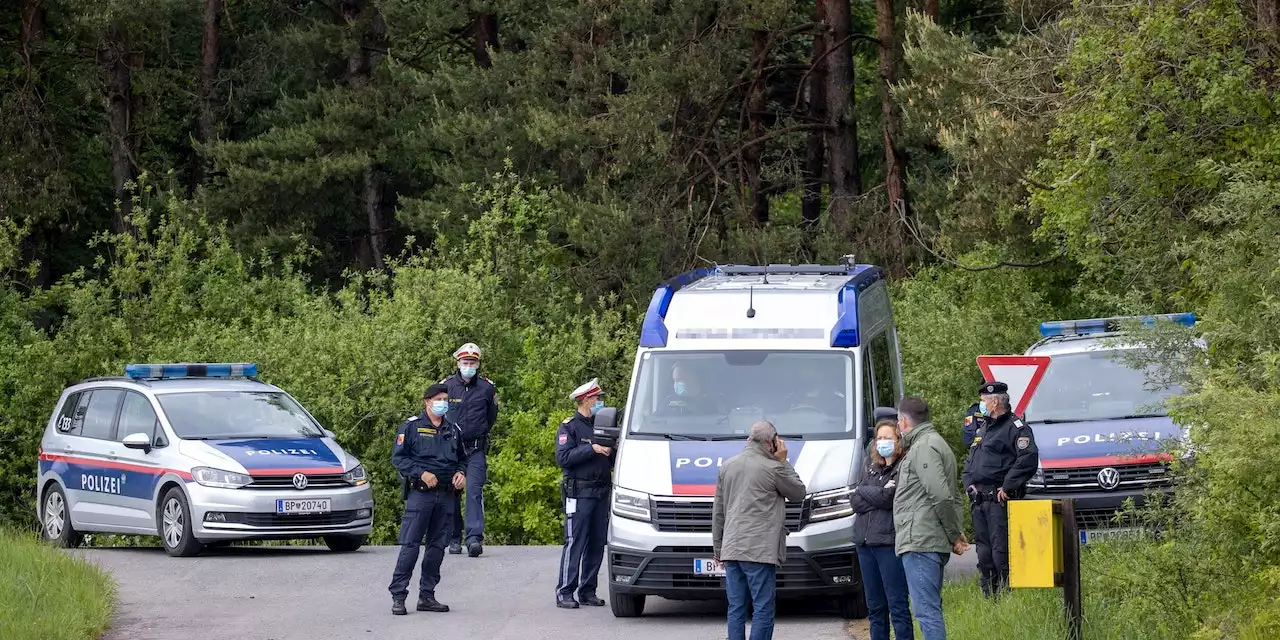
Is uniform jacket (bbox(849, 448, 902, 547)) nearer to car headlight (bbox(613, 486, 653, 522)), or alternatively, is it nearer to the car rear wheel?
car headlight (bbox(613, 486, 653, 522))

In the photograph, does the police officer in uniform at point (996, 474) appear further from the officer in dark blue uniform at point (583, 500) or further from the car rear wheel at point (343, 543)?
the car rear wheel at point (343, 543)

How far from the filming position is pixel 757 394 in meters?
13.2

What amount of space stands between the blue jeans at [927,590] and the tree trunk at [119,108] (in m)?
31.2

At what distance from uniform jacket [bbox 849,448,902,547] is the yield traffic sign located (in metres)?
2.01

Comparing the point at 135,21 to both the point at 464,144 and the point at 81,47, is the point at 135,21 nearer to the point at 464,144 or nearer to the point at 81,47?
the point at 81,47

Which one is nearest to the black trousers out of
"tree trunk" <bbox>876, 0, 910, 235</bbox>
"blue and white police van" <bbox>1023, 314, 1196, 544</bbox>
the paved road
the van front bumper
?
"blue and white police van" <bbox>1023, 314, 1196, 544</bbox>

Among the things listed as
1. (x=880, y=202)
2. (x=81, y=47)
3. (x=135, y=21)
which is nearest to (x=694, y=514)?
(x=880, y=202)

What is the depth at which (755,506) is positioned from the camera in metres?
10.2

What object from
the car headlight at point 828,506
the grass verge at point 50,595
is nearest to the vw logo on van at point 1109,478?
the car headlight at point 828,506

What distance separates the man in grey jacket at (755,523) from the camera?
10195 millimetres

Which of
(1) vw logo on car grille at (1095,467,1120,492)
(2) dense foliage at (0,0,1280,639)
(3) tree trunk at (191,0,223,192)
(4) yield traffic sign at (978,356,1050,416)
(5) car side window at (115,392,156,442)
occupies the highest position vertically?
(3) tree trunk at (191,0,223,192)

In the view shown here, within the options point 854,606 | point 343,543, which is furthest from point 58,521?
point 854,606

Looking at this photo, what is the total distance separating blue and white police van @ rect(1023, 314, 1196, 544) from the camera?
1425 centimetres

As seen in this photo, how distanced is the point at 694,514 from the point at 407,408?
1131cm
